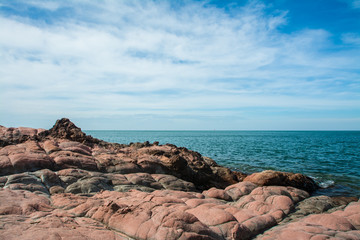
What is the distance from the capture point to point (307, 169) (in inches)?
1007

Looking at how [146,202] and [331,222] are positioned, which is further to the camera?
[331,222]

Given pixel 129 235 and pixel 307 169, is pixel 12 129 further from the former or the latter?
pixel 307 169

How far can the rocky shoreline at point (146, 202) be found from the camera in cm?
657

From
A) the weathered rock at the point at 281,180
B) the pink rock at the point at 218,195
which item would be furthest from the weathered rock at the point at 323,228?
the weathered rock at the point at 281,180

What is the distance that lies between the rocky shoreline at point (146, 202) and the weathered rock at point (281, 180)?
0.22ft

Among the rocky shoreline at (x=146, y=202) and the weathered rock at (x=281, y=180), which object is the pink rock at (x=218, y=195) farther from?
the weathered rock at (x=281, y=180)

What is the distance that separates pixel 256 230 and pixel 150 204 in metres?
3.54

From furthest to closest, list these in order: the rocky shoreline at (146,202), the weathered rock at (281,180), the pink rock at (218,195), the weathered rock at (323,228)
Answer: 1. the weathered rock at (281,180)
2. the pink rock at (218,195)
3. the weathered rock at (323,228)
4. the rocky shoreline at (146,202)

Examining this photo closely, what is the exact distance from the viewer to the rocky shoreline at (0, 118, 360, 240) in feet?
21.6

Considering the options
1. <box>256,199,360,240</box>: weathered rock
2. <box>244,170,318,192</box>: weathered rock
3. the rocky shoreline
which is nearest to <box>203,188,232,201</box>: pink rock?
the rocky shoreline

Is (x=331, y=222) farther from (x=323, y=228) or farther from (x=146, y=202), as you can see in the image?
(x=146, y=202)

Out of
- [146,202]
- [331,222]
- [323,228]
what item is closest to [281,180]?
[331,222]

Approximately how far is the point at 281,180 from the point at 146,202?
11.9m

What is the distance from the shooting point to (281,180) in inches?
665
